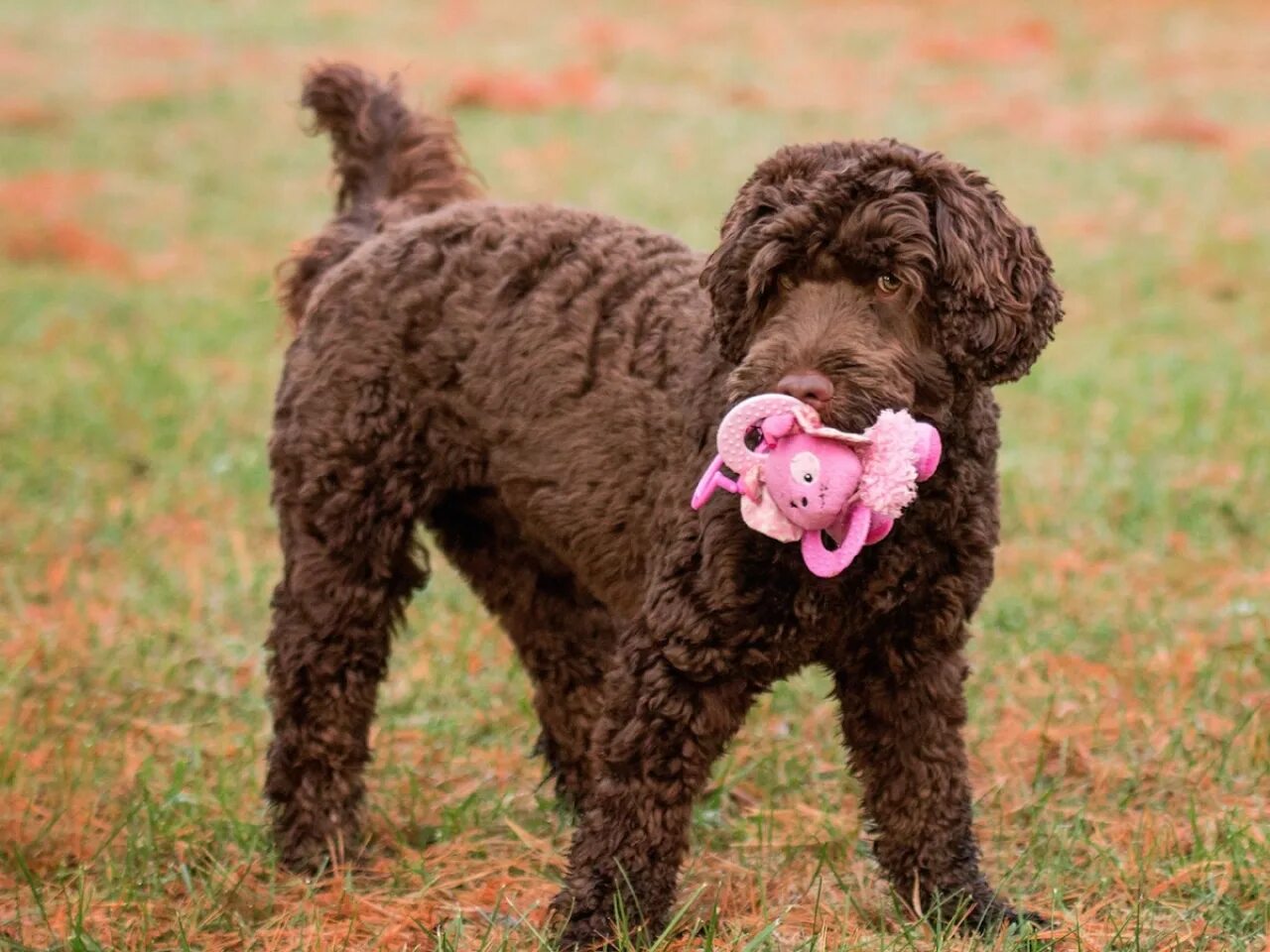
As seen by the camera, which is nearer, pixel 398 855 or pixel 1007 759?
pixel 398 855

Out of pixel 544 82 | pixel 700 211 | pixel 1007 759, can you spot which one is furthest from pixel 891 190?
pixel 544 82

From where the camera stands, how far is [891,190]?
3.70 meters

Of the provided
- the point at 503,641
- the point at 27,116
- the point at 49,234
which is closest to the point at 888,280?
the point at 503,641

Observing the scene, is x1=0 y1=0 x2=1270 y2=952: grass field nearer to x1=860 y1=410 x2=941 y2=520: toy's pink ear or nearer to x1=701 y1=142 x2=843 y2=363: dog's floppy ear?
x1=860 y1=410 x2=941 y2=520: toy's pink ear

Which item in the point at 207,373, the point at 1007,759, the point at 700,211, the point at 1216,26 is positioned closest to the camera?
the point at 1007,759

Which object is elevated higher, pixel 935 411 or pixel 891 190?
pixel 891 190

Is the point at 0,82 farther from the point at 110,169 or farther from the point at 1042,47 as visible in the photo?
the point at 1042,47

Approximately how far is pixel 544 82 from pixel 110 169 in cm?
614

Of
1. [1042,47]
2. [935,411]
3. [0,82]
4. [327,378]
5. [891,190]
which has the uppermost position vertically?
[891,190]

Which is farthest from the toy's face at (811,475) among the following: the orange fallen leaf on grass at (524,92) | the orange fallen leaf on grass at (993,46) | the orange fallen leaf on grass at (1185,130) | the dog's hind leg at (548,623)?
the orange fallen leaf on grass at (993,46)

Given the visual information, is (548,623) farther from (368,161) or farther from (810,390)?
(810,390)

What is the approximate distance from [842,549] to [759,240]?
77 cm

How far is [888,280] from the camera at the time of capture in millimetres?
3734

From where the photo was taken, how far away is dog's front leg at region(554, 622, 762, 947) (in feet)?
12.8
